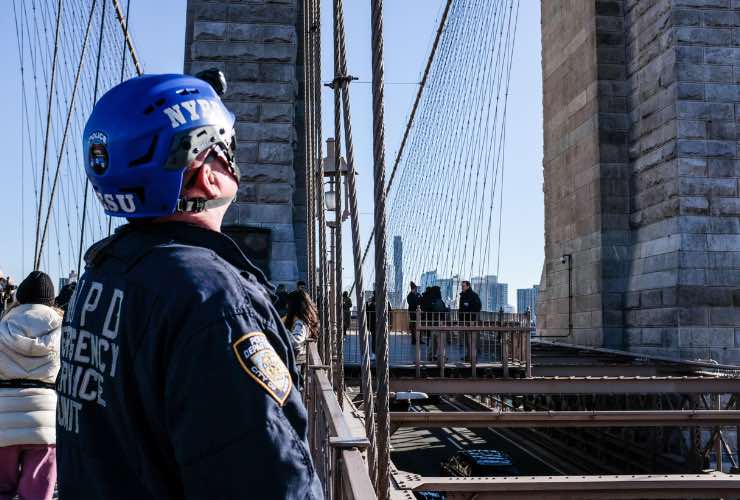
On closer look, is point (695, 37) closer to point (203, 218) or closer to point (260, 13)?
point (260, 13)

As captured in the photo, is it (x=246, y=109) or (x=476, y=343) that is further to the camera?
(x=246, y=109)

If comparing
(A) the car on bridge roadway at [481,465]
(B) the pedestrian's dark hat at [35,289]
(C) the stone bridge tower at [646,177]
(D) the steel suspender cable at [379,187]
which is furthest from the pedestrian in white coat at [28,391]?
(C) the stone bridge tower at [646,177]

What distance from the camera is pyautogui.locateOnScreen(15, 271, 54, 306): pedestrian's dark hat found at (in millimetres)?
3471

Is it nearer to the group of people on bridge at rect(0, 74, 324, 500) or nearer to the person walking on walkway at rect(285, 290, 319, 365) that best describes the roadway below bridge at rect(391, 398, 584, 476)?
the person walking on walkway at rect(285, 290, 319, 365)

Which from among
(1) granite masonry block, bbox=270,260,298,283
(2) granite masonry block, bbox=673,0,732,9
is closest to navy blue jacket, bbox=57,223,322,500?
(1) granite masonry block, bbox=270,260,298,283

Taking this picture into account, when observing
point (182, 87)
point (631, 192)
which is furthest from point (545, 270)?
point (182, 87)

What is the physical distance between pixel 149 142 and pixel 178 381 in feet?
1.29

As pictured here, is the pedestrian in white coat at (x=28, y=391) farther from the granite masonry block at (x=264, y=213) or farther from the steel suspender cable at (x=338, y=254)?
the granite masonry block at (x=264, y=213)

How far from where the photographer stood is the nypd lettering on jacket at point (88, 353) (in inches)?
39.9

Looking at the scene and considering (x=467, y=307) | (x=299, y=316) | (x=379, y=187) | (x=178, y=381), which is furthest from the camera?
(x=467, y=307)

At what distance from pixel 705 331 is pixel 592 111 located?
535 cm

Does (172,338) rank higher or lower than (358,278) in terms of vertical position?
lower

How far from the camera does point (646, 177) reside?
14984 mm

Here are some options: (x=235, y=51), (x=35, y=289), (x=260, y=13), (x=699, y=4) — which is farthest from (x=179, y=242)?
(x=699, y=4)
